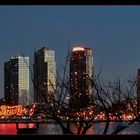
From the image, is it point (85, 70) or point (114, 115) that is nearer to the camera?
point (114, 115)

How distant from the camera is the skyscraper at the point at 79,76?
10.6m

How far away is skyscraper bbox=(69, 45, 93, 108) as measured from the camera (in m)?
10.6

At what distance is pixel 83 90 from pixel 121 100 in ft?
3.10

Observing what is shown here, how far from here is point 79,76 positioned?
35.6 ft

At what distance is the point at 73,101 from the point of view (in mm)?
10336

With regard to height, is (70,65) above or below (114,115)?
above

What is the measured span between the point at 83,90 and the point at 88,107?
21.1 inches

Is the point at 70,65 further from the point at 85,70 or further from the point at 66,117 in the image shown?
the point at 66,117

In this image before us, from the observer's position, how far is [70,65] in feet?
36.1
